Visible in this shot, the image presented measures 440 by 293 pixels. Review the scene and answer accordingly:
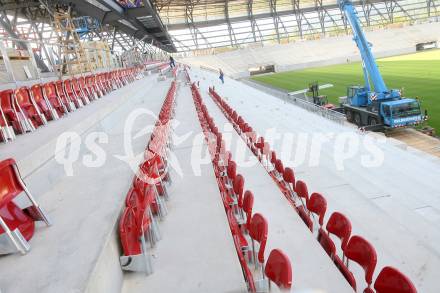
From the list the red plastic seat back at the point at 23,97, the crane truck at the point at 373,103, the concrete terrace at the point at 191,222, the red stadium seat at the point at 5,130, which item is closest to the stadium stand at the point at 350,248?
the concrete terrace at the point at 191,222

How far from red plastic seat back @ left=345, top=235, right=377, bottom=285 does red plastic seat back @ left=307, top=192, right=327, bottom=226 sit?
0.79 m

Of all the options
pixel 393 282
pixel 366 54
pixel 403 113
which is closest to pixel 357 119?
pixel 366 54

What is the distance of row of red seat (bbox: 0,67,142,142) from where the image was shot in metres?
5.06

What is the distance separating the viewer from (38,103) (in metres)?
6.06

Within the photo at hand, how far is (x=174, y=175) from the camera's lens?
206 inches

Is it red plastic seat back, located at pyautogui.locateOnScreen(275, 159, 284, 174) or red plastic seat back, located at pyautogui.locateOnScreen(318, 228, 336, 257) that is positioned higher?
red plastic seat back, located at pyautogui.locateOnScreen(275, 159, 284, 174)

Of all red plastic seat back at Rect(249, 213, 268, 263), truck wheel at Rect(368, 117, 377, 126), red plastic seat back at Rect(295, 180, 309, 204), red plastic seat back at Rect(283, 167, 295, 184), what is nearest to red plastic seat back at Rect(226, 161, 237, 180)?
red plastic seat back at Rect(283, 167, 295, 184)

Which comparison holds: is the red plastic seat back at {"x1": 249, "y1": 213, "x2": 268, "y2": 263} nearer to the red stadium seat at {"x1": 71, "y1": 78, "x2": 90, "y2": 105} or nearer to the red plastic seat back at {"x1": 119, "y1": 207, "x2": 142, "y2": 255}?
the red plastic seat back at {"x1": 119, "y1": 207, "x2": 142, "y2": 255}

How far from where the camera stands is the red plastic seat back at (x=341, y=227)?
10.4 feet

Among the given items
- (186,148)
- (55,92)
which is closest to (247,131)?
(186,148)

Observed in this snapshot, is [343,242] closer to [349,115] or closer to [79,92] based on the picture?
[79,92]

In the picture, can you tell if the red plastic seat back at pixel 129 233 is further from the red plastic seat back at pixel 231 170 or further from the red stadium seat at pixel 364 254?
the red plastic seat back at pixel 231 170

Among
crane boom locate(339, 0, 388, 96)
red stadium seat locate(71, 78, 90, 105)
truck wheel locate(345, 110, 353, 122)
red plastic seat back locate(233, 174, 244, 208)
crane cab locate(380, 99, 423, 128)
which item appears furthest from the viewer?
truck wheel locate(345, 110, 353, 122)

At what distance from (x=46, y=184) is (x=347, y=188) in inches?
182
